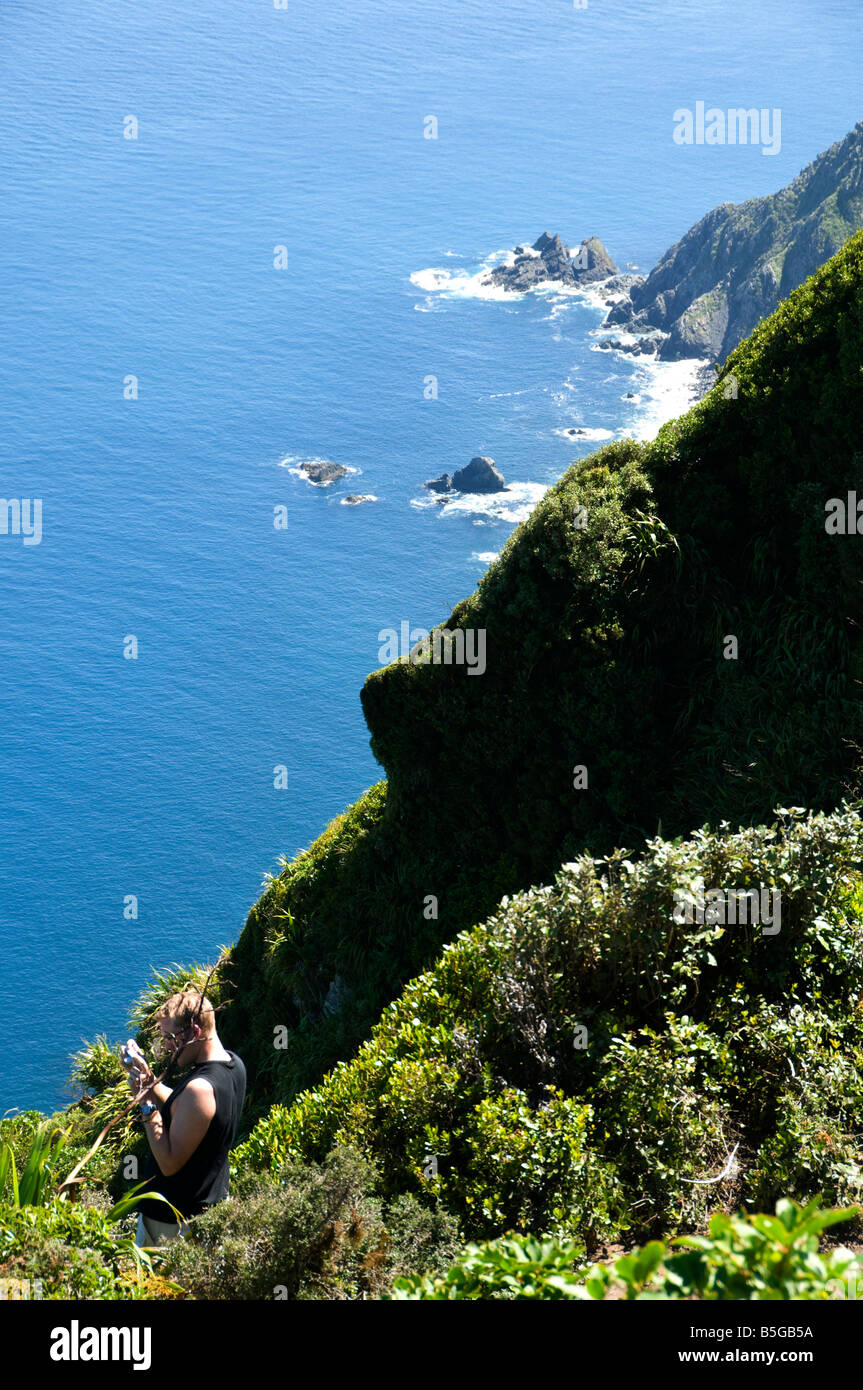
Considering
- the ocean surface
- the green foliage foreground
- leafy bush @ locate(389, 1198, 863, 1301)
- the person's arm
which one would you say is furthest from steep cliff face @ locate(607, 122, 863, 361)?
leafy bush @ locate(389, 1198, 863, 1301)

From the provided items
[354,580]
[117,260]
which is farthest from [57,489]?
[117,260]

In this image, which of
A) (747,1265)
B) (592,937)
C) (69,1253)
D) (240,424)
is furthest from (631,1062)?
(240,424)

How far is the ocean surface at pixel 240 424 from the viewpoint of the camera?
73500mm

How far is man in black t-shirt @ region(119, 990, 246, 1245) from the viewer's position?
18.3 ft

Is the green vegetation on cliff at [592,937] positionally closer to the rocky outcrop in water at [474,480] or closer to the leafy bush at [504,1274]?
the leafy bush at [504,1274]

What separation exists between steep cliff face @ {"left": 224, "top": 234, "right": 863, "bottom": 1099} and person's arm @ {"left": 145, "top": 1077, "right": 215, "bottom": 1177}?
23.2ft

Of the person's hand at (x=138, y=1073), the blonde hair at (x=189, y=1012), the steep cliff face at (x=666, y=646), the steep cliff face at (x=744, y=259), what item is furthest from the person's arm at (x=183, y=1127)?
the steep cliff face at (x=744, y=259)

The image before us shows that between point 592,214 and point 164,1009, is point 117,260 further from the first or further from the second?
point 164,1009

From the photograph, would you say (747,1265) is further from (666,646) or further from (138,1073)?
(666,646)

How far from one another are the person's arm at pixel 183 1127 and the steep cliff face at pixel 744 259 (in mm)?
109497

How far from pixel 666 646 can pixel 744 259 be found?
12044 centimetres

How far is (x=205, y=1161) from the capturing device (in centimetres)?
570

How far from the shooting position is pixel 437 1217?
554cm

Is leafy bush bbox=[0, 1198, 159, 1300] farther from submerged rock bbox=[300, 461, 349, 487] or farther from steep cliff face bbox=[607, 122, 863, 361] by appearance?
steep cliff face bbox=[607, 122, 863, 361]
